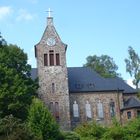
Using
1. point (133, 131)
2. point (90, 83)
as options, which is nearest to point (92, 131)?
point (133, 131)

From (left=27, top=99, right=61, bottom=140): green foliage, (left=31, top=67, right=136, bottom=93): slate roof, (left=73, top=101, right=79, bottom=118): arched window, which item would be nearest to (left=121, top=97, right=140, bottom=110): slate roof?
(left=31, top=67, right=136, bottom=93): slate roof

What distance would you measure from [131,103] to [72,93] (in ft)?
27.1

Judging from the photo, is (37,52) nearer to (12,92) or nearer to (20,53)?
(20,53)

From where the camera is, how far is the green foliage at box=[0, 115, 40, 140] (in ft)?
134

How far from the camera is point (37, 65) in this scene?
6975cm

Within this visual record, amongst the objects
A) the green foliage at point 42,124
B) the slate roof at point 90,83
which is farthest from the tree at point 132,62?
the green foliage at point 42,124

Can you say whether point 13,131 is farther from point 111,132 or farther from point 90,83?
point 90,83

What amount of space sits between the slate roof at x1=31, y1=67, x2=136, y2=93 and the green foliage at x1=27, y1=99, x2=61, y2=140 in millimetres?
21762

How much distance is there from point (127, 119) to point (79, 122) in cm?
660

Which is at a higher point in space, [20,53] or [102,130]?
[20,53]

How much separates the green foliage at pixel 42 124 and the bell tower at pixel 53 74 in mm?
18412

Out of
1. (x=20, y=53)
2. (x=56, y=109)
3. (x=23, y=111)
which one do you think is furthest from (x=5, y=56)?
(x=56, y=109)

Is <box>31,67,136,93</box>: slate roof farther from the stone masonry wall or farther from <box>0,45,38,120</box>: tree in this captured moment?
<box>0,45,38,120</box>: tree

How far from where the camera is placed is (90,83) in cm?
7281
